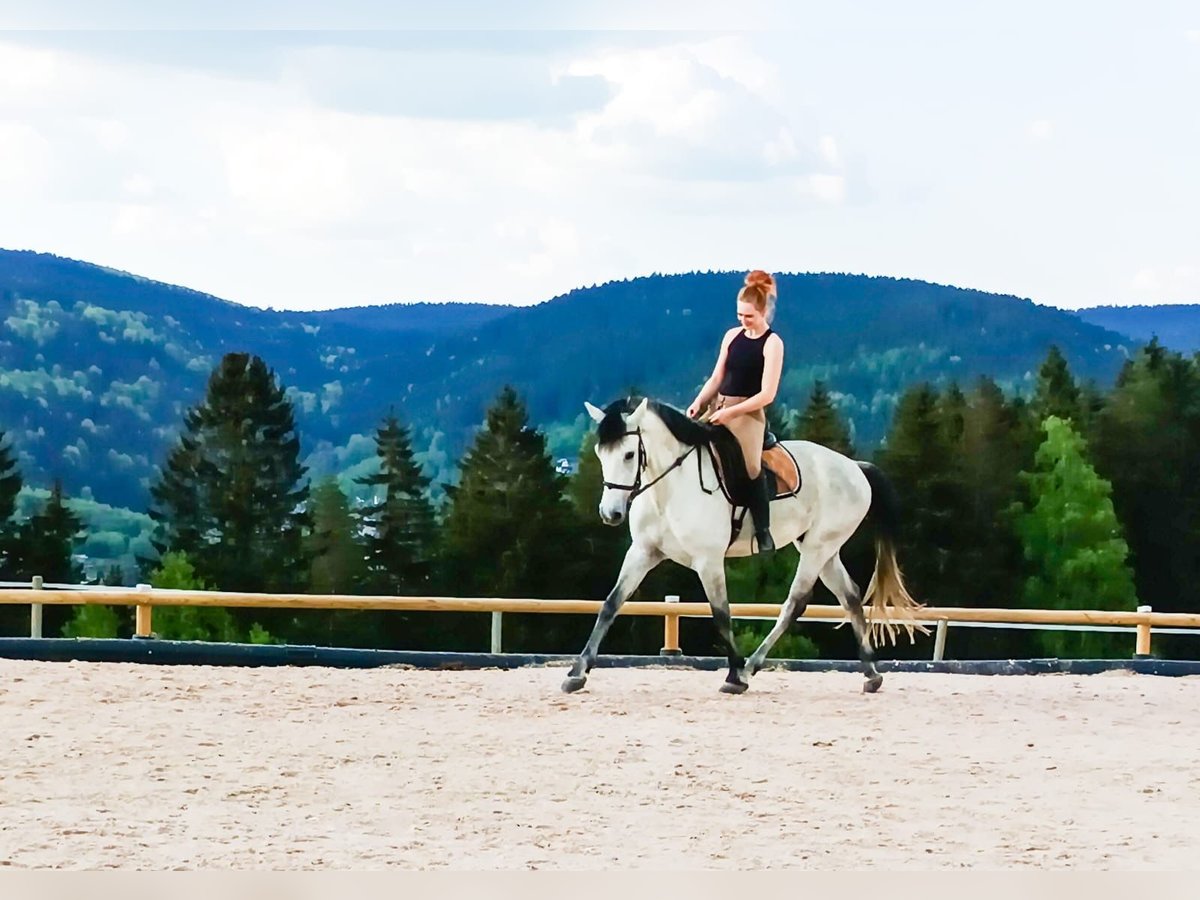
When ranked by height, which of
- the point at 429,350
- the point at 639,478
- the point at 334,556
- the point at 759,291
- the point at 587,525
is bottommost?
the point at 334,556

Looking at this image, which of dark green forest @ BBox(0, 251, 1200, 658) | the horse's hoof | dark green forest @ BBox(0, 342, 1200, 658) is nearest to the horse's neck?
the horse's hoof

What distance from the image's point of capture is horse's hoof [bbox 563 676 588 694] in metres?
9.82

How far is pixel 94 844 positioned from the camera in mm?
6113

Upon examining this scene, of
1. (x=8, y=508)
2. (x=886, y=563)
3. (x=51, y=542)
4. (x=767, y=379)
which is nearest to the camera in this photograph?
(x=767, y=379)

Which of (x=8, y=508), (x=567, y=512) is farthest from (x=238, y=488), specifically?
(x=567, y=512)

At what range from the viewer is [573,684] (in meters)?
9.83

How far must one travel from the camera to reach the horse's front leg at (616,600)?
9.58 metres

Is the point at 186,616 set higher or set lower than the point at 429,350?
lower

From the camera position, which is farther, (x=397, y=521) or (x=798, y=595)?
(x=397, y=521)

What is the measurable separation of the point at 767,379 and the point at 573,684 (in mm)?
2201

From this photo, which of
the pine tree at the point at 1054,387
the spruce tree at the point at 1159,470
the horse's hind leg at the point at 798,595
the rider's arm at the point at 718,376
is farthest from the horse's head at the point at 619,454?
the pine tree at the point at 1054,387

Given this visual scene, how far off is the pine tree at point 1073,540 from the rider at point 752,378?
32.6 meters

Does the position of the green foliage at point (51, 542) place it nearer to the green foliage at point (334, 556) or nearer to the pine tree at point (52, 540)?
the pine tree at point (52, 540)

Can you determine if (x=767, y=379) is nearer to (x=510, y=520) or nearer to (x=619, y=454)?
(x=619, y=454)
